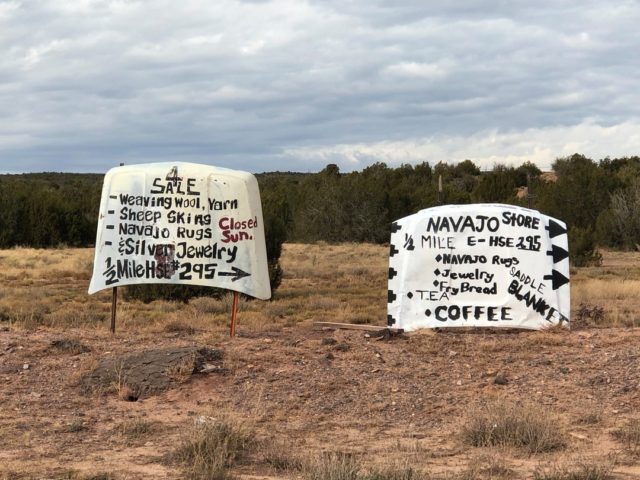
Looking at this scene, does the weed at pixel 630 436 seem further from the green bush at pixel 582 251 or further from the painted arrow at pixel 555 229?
the green bush at pixel 582 251

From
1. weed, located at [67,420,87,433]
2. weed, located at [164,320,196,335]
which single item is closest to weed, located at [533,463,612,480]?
weed, located at [67,420,87,433]

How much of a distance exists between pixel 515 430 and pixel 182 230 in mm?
5857

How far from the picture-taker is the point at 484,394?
8.88 meters

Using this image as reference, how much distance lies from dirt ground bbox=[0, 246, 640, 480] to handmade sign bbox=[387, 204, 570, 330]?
37 centimetres

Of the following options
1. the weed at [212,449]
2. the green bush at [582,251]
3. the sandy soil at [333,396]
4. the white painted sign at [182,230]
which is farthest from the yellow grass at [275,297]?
the weed at [212,449]

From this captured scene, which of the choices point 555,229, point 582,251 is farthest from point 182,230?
point 582,251

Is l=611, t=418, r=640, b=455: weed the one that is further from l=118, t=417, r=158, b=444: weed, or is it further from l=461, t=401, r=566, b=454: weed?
l=118, t=417, r=158, b=444: weed

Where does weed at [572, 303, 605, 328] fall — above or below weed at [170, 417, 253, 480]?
above

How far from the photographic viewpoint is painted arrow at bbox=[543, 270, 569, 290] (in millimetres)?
11766

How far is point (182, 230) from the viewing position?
11.7 metres

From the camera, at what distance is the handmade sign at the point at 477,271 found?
11.7 meters

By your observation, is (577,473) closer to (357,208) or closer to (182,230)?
(182,230)

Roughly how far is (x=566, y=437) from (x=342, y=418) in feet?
6.81

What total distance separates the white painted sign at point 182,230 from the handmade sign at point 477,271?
195 centimetres
